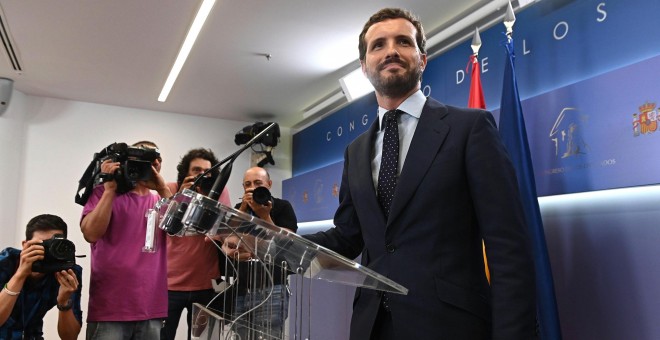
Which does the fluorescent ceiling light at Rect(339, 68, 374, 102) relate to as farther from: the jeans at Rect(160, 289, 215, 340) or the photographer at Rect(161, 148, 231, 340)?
the jeans at Rect(160, 289, 215, 340)

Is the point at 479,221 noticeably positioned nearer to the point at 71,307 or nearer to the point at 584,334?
the point at 584,334

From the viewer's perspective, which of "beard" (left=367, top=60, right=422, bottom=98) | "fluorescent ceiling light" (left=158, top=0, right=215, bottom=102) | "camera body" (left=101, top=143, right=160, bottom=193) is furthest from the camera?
"fluorescent ceiling light" (left=158, top=0, right=215, bottom=102)

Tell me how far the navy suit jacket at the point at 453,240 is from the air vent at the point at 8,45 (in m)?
3.64

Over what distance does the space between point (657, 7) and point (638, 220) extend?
3.19ft

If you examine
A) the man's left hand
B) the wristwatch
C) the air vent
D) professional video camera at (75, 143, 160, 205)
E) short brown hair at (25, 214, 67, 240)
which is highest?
the air vent

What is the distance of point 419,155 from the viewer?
122 cm

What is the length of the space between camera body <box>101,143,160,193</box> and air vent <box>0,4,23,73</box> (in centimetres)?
211

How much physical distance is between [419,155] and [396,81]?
25 centimetres

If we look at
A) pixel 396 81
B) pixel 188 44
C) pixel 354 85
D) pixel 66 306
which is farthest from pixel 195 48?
pixel 396 81

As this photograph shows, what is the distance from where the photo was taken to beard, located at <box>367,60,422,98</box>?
1.35 meters

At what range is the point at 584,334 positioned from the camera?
231cm

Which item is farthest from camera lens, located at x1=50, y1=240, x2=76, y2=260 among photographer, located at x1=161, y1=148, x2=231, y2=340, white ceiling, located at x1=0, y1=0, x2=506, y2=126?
white ceiling, located at x1=0, y1=0, x2=506, y2=126

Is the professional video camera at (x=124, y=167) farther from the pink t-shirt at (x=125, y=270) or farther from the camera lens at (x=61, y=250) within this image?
the camera lens at (x=61, y=250)

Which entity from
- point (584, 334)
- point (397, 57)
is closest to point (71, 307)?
point (397, 57)
